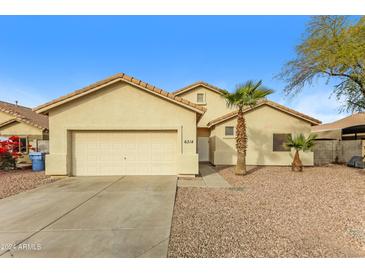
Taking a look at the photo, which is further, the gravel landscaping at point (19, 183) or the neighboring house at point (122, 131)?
the neighboring house at point (122, 131)

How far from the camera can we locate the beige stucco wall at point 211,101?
60.9 ft

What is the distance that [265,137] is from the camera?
45.8 feet

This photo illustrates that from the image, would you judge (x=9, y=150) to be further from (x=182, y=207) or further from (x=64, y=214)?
Answer: (x=182, y=207)

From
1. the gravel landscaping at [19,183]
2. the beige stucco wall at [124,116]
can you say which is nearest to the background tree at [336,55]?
the beige stucco wall at [124,116]

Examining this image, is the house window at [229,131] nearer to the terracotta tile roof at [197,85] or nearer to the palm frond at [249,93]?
the palm frond at [249,93]

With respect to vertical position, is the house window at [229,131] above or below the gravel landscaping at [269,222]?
above

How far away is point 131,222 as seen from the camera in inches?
174

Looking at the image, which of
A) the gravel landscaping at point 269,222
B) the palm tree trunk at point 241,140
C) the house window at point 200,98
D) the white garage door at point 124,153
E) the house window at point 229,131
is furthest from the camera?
the house window at point 200,98

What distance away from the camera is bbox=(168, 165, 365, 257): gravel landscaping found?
3.34m

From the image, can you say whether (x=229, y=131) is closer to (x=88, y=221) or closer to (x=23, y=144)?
(x=88, y=221)

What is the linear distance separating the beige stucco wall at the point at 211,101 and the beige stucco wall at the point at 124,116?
9.26m

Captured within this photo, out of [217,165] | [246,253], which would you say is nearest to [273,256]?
[246,253]

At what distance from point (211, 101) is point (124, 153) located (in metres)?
11.5

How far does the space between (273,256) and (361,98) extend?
14.4 meters
